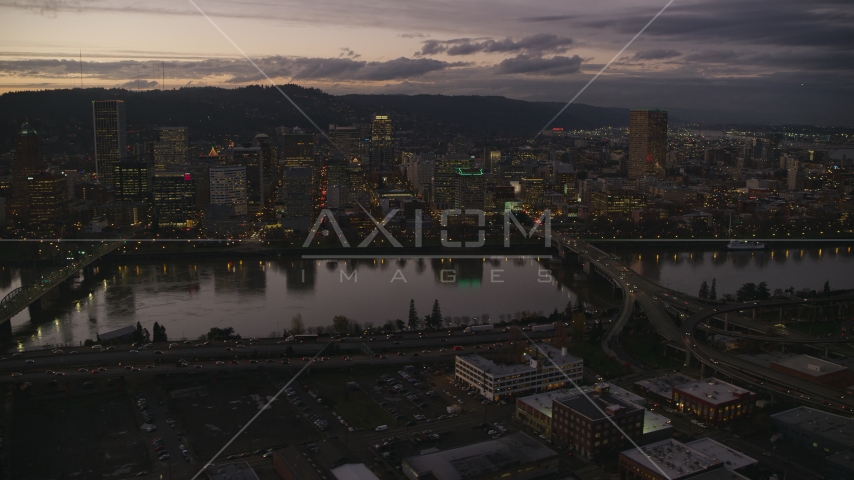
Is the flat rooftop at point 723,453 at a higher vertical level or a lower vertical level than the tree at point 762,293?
lower

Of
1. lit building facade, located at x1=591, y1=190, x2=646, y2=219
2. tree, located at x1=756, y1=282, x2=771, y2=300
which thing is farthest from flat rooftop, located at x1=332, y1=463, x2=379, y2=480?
lit building facade, located at x1=591, y1=190, x2=646, y2=219

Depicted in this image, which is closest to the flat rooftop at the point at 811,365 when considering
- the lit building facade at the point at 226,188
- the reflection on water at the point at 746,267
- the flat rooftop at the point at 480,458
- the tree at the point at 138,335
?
the flat rooftop at the point at 480,458

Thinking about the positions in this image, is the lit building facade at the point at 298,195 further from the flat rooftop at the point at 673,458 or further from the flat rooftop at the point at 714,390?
the flat rooftop at the point at 673,458

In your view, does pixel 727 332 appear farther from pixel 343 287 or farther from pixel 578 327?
pixel 343 287

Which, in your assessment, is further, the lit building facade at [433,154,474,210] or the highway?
the lit building facade at [433,154,474,210]

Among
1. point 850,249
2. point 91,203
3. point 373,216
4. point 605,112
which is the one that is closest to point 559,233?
point 373,216

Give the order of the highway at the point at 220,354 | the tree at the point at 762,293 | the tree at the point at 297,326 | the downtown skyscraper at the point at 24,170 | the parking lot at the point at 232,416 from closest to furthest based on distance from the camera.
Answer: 1. the parking lot at the point at 232,416
2. the highway at the point at 220,354
3. the tree at the point at 297,326
4. the tree at the point at 762,293
5. the downtown skyscraper at the point at 24,170

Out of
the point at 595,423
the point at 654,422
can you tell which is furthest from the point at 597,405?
the point at 654,422

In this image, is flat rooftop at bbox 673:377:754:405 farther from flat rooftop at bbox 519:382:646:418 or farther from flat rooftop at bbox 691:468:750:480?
flat rooftop at bbox 691:468:750:480
